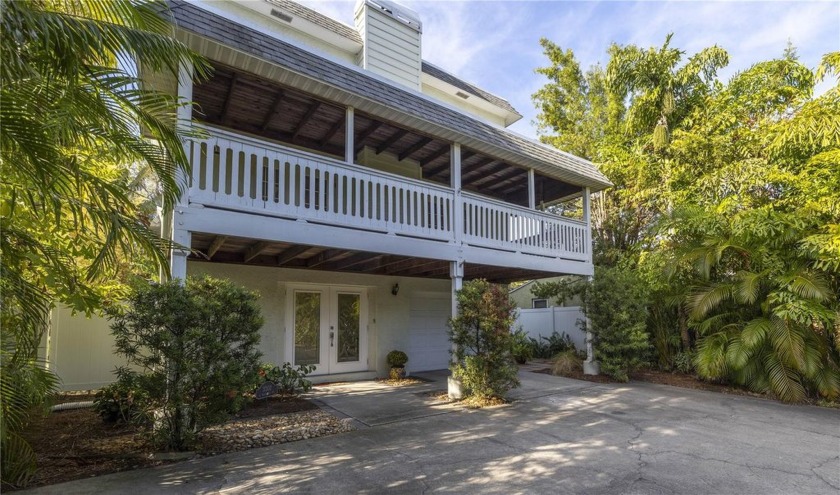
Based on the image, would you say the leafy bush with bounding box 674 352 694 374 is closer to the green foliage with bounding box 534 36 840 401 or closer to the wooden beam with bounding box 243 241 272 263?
the green foliage with bounding box 534 36 840 401

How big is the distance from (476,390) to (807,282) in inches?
220

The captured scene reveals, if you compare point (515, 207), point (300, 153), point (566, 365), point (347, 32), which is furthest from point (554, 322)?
point (300, 153)

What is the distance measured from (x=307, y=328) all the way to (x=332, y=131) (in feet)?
13.3

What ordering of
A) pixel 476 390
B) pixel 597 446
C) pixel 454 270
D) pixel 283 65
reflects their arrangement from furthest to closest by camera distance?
pixel 454 270, pixel 476 390, pixel 283 65, pixel 597 446

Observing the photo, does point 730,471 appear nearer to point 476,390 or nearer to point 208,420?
point 476,390

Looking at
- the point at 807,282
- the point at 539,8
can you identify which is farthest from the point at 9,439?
the point at 539,8

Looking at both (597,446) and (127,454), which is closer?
(127,454)

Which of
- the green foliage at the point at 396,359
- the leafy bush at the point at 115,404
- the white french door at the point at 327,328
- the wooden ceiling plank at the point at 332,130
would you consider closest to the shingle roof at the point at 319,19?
the wooden ceiling plank at the point at 332,130

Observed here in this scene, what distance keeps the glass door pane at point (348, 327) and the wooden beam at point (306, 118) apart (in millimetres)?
3495

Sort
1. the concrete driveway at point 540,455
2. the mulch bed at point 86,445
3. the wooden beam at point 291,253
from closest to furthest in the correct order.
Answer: the concrete driveway at point 540,455 < the mulch bed at point 86,445 < the wooden beam at point 291,253

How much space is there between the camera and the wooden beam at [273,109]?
7.06 metres

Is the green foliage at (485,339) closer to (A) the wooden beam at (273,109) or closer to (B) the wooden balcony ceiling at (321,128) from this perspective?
(B) the wooden balcony ceiling at (321,128)

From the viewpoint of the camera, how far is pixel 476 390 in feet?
23.4

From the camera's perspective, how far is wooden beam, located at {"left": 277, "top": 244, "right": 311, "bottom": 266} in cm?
676
